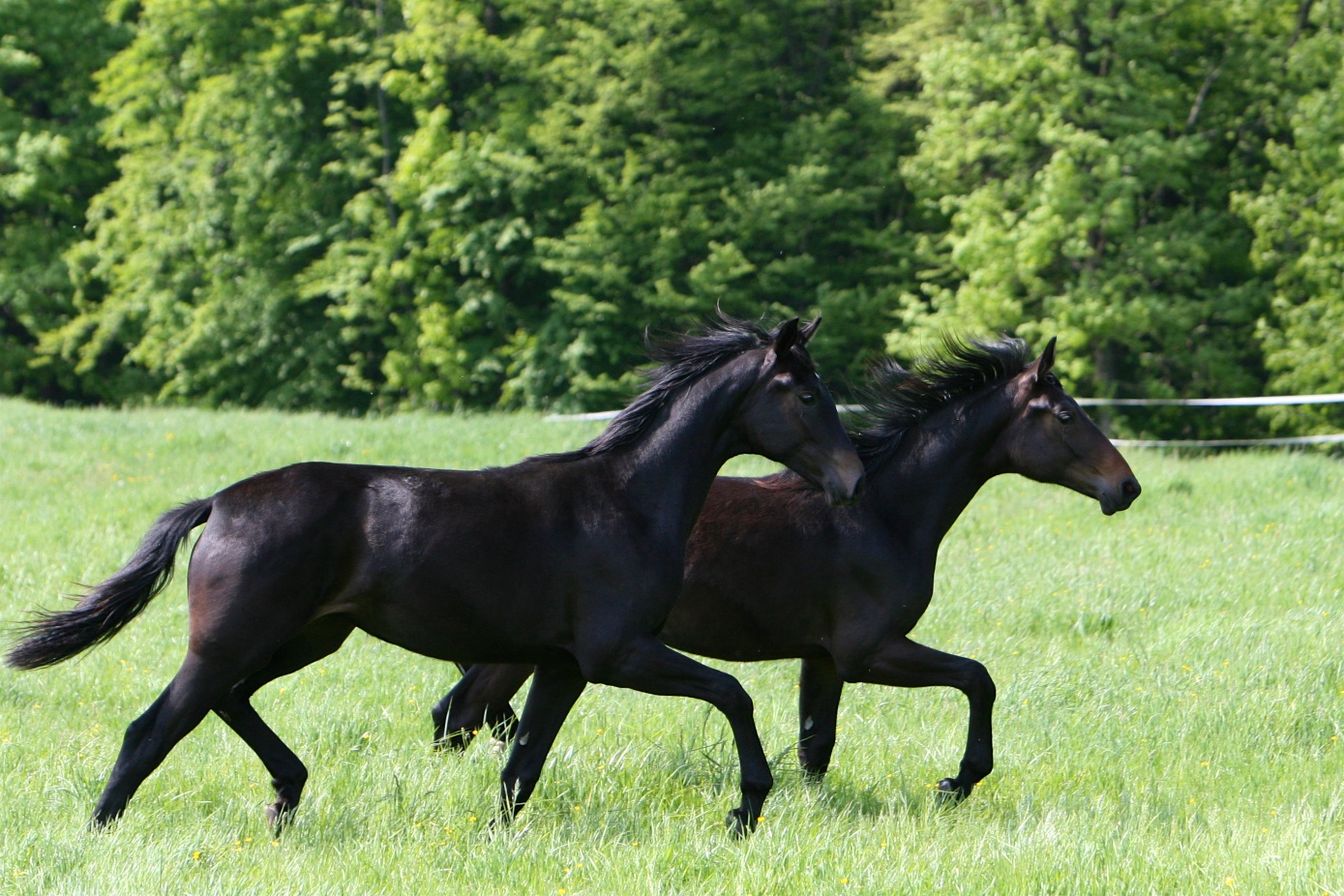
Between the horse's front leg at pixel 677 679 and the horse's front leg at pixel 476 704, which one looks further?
the horse's front leg at pixel 476 704

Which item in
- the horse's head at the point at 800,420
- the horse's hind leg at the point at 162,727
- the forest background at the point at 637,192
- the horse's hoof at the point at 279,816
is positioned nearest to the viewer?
the horse's hind leg at the point at 162,727

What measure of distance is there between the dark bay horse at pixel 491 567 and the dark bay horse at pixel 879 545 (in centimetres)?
73

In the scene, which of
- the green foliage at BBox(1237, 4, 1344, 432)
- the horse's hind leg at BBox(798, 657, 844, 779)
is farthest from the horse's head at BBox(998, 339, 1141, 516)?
the green foliage at BBox(1237, 4, 1344, 432)

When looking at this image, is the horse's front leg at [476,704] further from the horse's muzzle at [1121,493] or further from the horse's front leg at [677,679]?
the horse's muzzle at [1121,493]

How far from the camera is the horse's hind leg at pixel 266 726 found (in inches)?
199

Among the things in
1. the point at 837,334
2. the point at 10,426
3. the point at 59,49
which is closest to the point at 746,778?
the point at 10,426

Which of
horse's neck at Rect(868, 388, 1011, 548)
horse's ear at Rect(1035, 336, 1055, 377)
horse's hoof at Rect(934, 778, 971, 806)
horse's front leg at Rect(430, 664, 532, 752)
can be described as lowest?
horse's front leg at Rect(430, 664, 532, 752)

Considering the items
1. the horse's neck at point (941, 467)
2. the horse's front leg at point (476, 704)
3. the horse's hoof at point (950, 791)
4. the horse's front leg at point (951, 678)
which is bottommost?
the horse's front leg at point (476, 704)

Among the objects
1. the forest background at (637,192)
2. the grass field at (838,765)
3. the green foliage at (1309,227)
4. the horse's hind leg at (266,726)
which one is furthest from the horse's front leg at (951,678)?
the green foliage at (1309,227)

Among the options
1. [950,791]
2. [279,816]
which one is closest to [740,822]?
[950,791]

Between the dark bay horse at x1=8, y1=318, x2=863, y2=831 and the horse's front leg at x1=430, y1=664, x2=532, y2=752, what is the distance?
1125 millimetres

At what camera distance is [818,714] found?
5.95 metres

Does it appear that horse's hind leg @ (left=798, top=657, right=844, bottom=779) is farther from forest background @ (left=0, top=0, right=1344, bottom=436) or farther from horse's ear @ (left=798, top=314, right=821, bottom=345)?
forest background @ (left=0, top=0, right=1344, bottom=436)

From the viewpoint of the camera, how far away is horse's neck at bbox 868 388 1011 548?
596 cm
